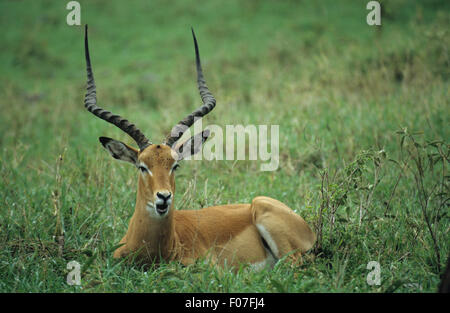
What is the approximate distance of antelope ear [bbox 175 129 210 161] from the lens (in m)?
4.95

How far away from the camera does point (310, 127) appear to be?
8227 millimetres

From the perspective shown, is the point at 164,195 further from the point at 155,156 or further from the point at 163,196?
the point at 155,156

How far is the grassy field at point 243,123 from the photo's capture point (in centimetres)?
439

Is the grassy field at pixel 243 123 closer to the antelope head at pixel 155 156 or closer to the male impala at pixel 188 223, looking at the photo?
the male impala at pixel 188 223

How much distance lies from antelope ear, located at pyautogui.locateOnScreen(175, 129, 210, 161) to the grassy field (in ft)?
3.70

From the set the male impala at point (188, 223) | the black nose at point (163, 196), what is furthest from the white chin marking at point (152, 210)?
the black nose at point (163, 196)

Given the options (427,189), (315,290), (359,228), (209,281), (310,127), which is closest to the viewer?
(315,290)

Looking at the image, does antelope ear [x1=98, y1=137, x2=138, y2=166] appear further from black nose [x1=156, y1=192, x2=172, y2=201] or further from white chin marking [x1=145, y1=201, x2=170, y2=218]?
black nose [x1=156, y1=192, x2=172, y2=201]

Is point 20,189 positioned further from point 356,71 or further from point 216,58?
point 216,58

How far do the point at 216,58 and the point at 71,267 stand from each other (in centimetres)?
1067

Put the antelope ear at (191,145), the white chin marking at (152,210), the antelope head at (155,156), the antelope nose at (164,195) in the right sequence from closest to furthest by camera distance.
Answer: the antelope nose at (164,195), the antelope head at (155,156), the white chin marking at (152,210), the antelope ear at (191,145)

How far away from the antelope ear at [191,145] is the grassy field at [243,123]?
1128 millimetres

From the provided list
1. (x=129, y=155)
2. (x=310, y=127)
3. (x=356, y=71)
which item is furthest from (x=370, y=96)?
(x=129, y=155)
